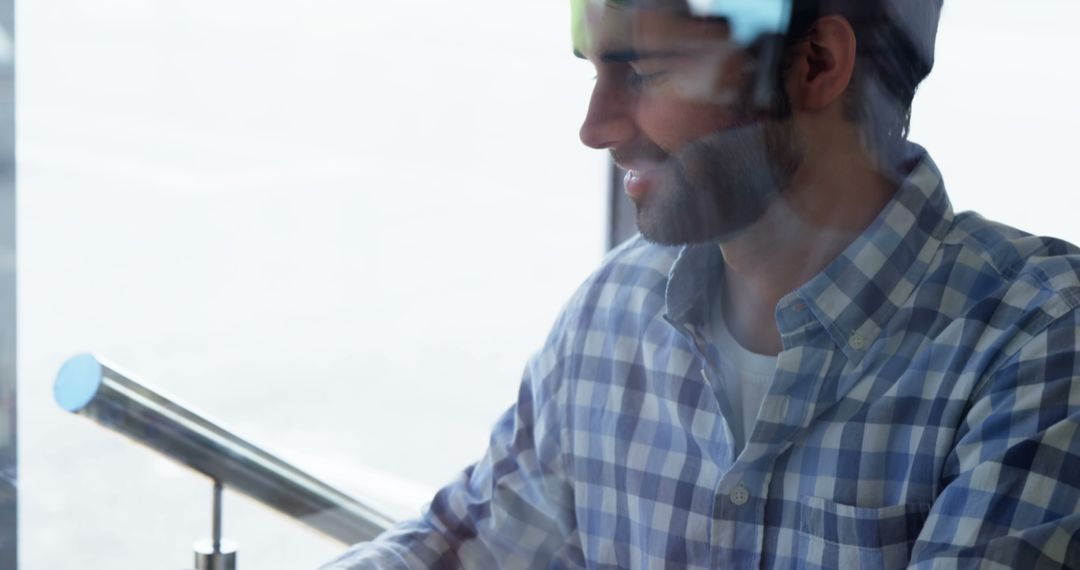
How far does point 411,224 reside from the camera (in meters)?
2.09

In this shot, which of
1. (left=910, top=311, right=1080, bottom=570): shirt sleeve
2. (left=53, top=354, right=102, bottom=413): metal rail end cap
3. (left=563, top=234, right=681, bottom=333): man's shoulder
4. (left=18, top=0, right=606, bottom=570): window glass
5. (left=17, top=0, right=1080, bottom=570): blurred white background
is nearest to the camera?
(left=910, top=311, right=1080, bottom=570): shirt sleeve

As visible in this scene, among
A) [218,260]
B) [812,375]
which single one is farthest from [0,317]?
[812,375]

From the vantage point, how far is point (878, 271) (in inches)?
40.3

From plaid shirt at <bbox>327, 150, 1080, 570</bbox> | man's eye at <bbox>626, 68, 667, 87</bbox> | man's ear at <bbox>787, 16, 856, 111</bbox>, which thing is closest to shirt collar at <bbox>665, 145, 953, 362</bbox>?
plaid shirt at <bbox>327, 150, 1080, 570</bbox>

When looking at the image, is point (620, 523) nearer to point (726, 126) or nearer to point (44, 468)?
point (726, 126)

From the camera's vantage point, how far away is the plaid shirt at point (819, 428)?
88 cm

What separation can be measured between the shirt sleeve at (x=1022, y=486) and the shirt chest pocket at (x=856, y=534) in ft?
0.14

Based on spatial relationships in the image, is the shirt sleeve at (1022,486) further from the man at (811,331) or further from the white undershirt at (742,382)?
the white undershirt at (742,382)

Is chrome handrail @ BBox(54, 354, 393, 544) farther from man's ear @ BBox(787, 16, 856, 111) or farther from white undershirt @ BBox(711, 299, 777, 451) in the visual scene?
man's ear @ BBox(787, 16, 856, 111)

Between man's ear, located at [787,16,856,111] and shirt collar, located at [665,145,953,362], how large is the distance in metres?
0.10

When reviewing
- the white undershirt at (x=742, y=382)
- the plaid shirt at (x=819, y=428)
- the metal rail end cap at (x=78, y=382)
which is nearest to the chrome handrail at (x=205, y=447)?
the metal rail end cap at (x=78, y=382)

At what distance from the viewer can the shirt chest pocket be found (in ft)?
3.09

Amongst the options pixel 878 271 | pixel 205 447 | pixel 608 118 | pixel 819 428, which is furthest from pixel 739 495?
pixel 205 447

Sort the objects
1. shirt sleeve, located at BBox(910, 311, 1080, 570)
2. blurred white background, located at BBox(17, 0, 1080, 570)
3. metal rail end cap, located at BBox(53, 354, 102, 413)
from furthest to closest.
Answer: blurred white background, located at BBox(17, 0, 1080, 570), metal rail end cap, located at BBox(53, 354, 102, 413), shirt sleeve, located at BBox(910, 311, 1080, 570)
